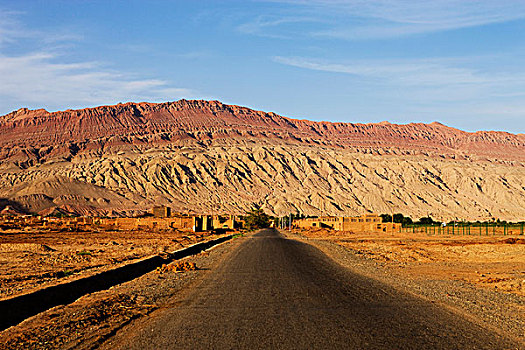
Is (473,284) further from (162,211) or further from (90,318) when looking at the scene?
(162,211)

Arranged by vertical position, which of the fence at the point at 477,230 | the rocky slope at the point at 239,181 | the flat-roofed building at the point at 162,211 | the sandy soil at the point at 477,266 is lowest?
the sandy soil at the point at 477,266

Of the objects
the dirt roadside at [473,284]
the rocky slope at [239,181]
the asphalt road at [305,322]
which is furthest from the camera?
the rocky slope at [239,181]

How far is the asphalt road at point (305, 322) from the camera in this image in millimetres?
8273

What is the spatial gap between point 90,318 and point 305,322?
4.14 metres

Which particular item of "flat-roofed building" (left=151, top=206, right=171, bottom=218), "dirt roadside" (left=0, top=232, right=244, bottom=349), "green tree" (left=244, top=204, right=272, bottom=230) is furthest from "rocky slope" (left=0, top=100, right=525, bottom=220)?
"dirt roadside" (left=0, top=232, right=244, bottom=349)

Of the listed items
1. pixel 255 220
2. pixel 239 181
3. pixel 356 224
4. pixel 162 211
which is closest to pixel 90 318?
pixel 356 224

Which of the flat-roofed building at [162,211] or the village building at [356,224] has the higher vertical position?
the flat-roofed building at [162,211]

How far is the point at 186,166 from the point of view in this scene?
557ft

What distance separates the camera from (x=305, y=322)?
9859 mm

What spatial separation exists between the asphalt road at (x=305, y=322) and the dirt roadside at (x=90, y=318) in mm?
506

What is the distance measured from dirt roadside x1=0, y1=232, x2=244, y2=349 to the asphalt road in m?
0.51

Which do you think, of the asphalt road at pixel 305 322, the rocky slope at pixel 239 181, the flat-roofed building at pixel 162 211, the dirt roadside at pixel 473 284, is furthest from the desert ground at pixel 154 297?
the rocky slope at pixel 239 181

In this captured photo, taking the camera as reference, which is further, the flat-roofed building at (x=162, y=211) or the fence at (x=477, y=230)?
the flat-roofed building at (x=162, y=211)

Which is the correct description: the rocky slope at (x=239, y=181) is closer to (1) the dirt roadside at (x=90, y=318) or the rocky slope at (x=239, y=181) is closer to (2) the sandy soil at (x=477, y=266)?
(2) the sandy soil at (x=477, y=266)
